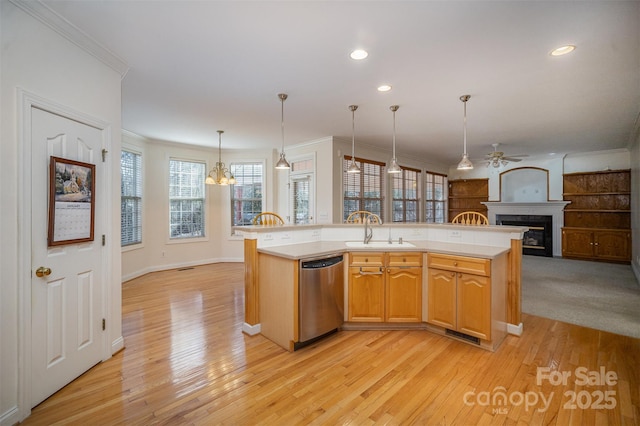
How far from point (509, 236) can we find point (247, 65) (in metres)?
3.34

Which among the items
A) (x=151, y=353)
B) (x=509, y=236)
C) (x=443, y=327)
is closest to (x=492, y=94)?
(x=509, y=236)

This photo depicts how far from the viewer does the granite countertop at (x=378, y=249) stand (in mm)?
2813

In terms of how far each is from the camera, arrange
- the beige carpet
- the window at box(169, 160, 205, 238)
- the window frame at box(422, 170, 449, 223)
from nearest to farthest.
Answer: the beige carpet < the window at box(169, 160, 205, 238) < the window frame at box(422, 170, 449, 223)

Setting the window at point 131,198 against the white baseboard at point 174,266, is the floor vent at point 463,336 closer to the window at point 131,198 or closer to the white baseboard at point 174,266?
the white baseboard at point 174,266

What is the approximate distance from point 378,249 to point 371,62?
6.30 feet

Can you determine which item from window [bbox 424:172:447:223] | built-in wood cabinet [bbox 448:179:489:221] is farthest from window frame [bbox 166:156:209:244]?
built-in wood cabinet [bbox 448:179:489:221]

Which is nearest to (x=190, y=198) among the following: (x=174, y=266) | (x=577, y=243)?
(x=174, y=266)

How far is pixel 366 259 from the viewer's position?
3205mm

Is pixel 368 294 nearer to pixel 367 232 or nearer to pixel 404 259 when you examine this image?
pixel 404 259

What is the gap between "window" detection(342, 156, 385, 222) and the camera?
6012 millimetres

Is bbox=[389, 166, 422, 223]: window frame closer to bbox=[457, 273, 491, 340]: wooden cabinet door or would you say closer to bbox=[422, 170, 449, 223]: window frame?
bbox=[422, 170, 449, 223]: window frame

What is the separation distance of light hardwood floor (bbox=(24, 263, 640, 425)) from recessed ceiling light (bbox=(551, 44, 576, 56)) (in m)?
2.79

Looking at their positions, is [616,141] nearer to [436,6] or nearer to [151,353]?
[436,6]

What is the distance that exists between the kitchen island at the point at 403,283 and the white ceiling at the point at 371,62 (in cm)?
169
